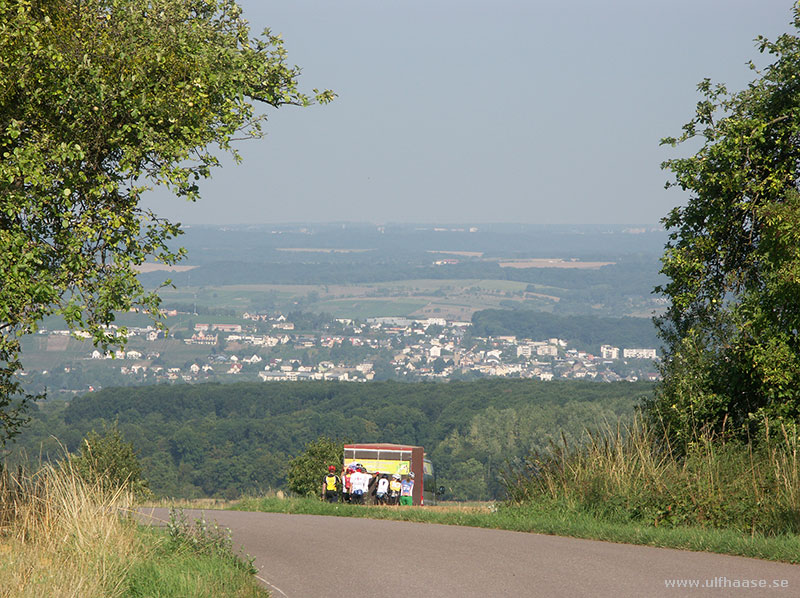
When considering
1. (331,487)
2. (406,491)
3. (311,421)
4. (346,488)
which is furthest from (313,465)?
(311,421)

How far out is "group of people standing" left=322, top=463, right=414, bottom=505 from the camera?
24.3 metres

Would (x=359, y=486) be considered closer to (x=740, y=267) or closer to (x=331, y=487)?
(x=331, y=487)

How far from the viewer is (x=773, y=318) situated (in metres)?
13.3

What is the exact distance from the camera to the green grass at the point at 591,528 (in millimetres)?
9266

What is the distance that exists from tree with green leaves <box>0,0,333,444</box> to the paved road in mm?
3043

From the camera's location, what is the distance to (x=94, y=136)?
9.43 metres

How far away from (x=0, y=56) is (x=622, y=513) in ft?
27.1

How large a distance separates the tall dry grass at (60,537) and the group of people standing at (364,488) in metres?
13.5

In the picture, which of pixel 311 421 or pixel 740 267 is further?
pixel 311 421

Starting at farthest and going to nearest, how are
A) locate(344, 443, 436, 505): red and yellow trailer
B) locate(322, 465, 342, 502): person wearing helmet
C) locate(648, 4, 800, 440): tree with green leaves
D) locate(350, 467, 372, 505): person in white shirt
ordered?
locate(344, 443, 436, 505): red and yellow trailer
locate(350, 467, 372, 505): person in white shirt
locate(322, 465, 342, 502): person wearing helmet
locate(648, 4, 800, 440): tree with green leaves

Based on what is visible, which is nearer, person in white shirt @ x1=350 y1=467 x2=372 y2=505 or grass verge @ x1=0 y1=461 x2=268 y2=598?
grass verge @ x1=0 y1=461 x2=268 y2=598

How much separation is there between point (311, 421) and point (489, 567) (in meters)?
149

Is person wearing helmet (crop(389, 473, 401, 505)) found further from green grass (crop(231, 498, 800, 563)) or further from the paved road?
the paved road

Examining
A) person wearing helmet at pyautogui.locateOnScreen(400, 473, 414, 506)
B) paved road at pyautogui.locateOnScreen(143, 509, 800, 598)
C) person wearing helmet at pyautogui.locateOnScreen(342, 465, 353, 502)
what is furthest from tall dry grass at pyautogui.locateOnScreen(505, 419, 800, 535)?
person wearing helmet at pyautogui.locateOnScreen(400, 473, 414, 506)
